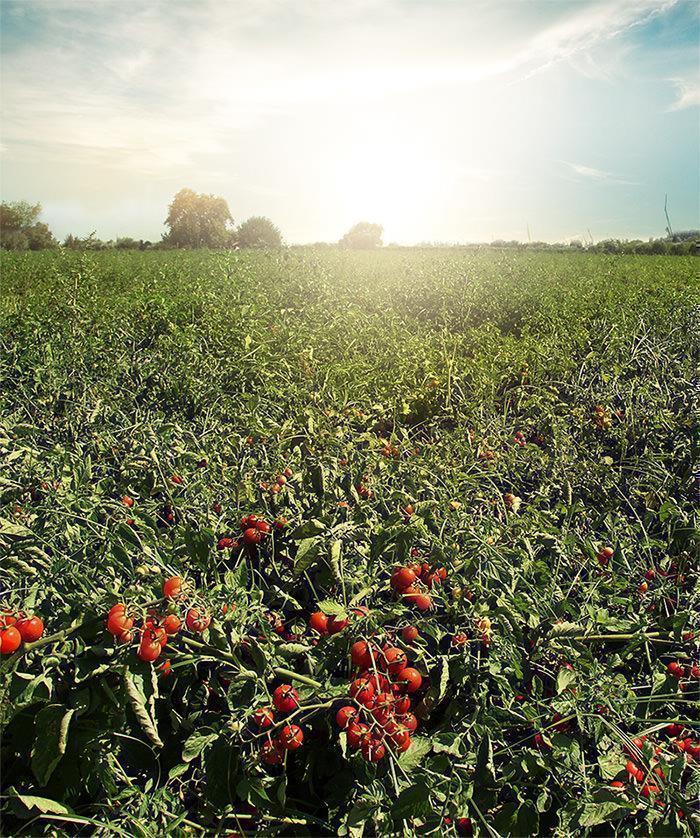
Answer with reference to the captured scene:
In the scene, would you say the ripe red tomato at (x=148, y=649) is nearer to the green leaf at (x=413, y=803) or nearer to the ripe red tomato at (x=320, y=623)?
the ripe red tomato at (x=320, y=623)

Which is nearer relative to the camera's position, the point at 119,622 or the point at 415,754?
the point at 119,622

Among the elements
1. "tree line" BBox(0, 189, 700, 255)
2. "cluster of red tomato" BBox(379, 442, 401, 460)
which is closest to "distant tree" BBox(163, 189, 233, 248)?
"tree line" BBox(0, 189, 700, 255)

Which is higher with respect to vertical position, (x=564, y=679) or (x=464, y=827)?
(x=564, y=679)

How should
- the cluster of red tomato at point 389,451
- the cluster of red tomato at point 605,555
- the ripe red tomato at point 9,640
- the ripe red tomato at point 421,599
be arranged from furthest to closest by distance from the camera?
the cluster of red tomato at point 389,451
the cluster of red tomato at point 605,555
the ripe red tomato at point 421,599
the ripe red tomato at point 9,640

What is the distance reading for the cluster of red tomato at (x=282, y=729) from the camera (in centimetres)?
141

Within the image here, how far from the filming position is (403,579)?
1.63 m

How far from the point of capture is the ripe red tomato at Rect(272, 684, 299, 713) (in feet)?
4.68

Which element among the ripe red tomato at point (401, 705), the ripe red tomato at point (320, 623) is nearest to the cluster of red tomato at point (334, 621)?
the ripe red tomato at point (320, 623)

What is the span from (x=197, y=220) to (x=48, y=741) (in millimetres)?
49944

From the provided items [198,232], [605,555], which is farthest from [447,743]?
[198,232]

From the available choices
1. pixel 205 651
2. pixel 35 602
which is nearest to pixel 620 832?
pixel 205 651

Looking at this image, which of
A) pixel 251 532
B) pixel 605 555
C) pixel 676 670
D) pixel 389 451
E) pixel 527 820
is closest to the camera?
pixel 527 820

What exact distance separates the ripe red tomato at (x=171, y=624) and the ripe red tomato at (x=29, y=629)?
0.27m

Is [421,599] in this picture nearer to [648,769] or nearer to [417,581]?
[417,581]
